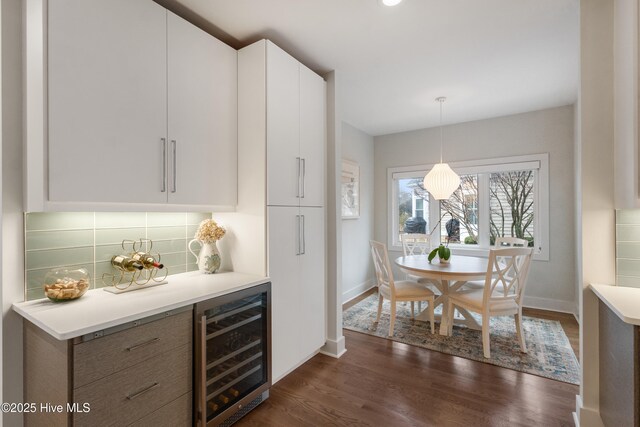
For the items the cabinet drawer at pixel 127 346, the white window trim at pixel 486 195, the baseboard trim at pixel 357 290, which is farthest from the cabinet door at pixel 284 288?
the white window trim at pixel 486 195

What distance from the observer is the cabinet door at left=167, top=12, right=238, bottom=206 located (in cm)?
181

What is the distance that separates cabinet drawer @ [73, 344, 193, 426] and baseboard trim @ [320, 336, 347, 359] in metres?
1.41

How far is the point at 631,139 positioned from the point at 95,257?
9.59 ft

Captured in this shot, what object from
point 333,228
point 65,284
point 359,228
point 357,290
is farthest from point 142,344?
point 359,228

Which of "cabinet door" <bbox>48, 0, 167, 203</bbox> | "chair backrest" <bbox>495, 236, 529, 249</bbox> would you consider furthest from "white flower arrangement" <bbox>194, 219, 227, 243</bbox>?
"chair backrest" <bbox>495, 236, 529, 249</bbox>

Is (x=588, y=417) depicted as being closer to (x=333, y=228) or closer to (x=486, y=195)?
(x=333, y=228)

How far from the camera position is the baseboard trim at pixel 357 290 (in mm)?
4281

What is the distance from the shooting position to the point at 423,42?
2.30 m

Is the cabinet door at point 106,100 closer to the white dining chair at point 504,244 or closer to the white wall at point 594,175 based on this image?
the white wall at point 594,175

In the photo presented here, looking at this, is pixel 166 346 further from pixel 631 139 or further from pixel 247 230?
pixel 631 139

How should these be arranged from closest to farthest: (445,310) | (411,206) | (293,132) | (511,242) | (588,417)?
(588,417), (293,132), (445,310), (511,242), (411,206)

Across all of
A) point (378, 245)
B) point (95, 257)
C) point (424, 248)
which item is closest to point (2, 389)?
point (95, 257)

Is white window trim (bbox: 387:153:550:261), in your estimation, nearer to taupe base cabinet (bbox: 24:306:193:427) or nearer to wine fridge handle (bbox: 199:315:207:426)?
wine fridge handle (bbox: 199:315:207:426)

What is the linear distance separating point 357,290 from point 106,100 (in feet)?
13.0
